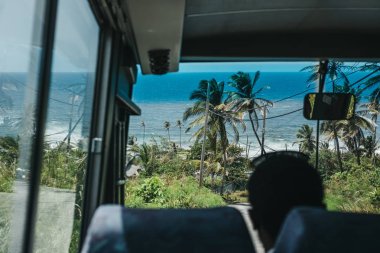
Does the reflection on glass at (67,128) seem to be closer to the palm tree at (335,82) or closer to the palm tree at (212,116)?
the palm tree at (335,82)

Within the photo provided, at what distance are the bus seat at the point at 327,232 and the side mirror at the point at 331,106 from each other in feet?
6.98

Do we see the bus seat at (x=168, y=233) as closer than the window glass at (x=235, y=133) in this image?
Yes

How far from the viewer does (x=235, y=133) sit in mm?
16938

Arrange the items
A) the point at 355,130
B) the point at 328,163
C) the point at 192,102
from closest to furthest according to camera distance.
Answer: the point at 328,163 < the point at 355,130 < the point at 192,102

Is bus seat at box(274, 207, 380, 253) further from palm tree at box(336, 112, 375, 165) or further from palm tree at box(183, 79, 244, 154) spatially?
palm tree at box(336, 112, 375, 165)

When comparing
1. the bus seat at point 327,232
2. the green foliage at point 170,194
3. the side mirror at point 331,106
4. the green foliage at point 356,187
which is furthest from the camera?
the green foliage at point 170,194

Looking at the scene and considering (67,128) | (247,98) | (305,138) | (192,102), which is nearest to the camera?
(67,128)

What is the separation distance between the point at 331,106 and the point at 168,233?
231 centimetres

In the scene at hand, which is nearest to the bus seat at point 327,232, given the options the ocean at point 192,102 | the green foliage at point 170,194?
the ocean at point 192,102

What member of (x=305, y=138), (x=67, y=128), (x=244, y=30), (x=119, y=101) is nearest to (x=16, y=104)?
(x=67, y=128)

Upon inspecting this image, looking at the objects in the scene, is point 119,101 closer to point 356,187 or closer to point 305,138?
point 356,187

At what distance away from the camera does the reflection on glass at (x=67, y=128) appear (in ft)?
6.08

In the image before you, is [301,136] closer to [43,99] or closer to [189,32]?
[189,32]

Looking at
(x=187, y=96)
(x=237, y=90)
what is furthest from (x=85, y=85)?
(x=237, y=90)
